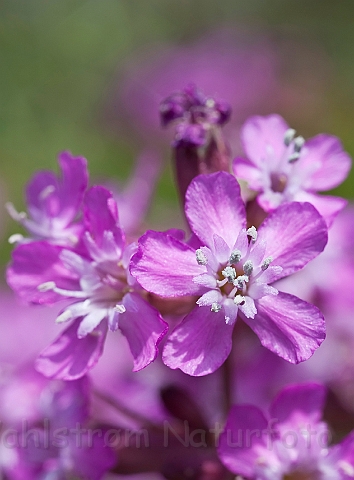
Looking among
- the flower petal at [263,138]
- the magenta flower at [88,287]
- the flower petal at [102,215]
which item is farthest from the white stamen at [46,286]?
the flower petal at [263,138]

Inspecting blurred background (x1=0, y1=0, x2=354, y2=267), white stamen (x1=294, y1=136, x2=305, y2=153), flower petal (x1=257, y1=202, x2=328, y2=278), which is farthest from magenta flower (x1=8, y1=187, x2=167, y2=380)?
blurred background (x1=0, y1=0, x2=354, y2=267)

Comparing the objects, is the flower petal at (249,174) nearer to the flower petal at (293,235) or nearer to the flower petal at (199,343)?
the flower petal at (293,235)

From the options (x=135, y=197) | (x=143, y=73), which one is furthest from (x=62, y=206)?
(x=143, y=73)

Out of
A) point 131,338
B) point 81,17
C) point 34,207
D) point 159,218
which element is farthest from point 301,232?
point 81,17

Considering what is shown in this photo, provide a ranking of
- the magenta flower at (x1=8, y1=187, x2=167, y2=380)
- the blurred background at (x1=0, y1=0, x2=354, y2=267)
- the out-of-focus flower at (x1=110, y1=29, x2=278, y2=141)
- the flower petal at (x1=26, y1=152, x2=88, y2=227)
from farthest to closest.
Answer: the out-of-focus flower at (x1=110, y1=29, x2=278, y2=141) → the blurred background at (x1=0, y1=0, x2=354, y2=267) → the flower petal at (x1=26, y1=152, x2=88, y2=227) → the magenta flower at (x1=8, y1=187, x2=167, y2=380)

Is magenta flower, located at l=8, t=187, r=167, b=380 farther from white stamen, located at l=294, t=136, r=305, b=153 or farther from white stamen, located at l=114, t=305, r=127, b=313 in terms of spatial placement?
white stamen, located at l=294, t=136, r=305, b=153

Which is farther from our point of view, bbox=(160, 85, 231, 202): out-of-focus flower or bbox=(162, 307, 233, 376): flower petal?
bbox=(160, 85, 231, 202): out-of-focus flower
